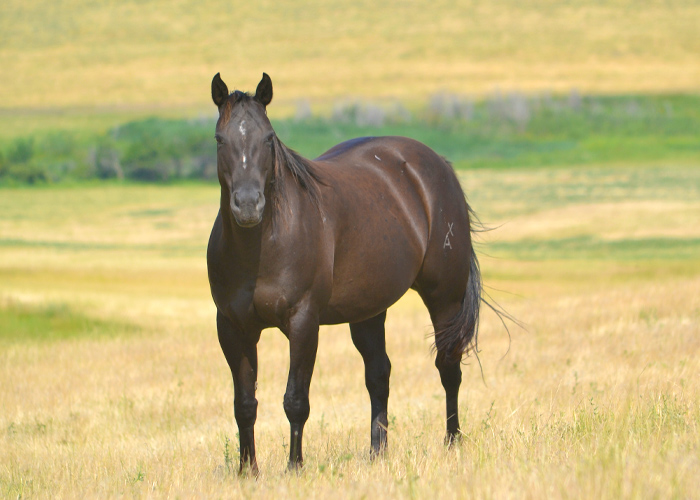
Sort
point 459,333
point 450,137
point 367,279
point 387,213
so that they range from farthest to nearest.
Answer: point 450,137 → point 459,333 → point 387,213 → point 367,279

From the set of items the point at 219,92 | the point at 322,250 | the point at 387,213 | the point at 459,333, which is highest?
the point at 219,92

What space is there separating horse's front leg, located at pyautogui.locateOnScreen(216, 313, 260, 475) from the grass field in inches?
7.4

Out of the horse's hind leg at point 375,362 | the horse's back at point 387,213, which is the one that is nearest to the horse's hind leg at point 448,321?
the horse's back at point 387,213

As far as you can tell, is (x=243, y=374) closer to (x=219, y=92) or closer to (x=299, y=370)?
(x=299, y=370)

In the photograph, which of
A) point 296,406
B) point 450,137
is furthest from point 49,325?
point 450,137

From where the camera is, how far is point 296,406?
519 cm

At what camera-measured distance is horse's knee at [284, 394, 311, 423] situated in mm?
5184

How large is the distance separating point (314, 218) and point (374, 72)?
266 ft

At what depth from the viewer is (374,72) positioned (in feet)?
277

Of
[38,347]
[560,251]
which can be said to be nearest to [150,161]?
[560,251]

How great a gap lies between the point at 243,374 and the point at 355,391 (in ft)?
13.4

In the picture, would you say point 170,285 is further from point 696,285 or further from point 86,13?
point 86,13

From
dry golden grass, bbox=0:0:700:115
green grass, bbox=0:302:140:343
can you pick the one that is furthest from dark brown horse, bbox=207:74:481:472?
dry golden grass, bbox=0:0:700:115

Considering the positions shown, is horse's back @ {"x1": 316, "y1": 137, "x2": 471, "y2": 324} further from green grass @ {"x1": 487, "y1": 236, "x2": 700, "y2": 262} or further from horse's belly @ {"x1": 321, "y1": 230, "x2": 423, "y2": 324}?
green grass @ {"x1": 487, "y1": 236, "x2": 700, "y2": 262}
